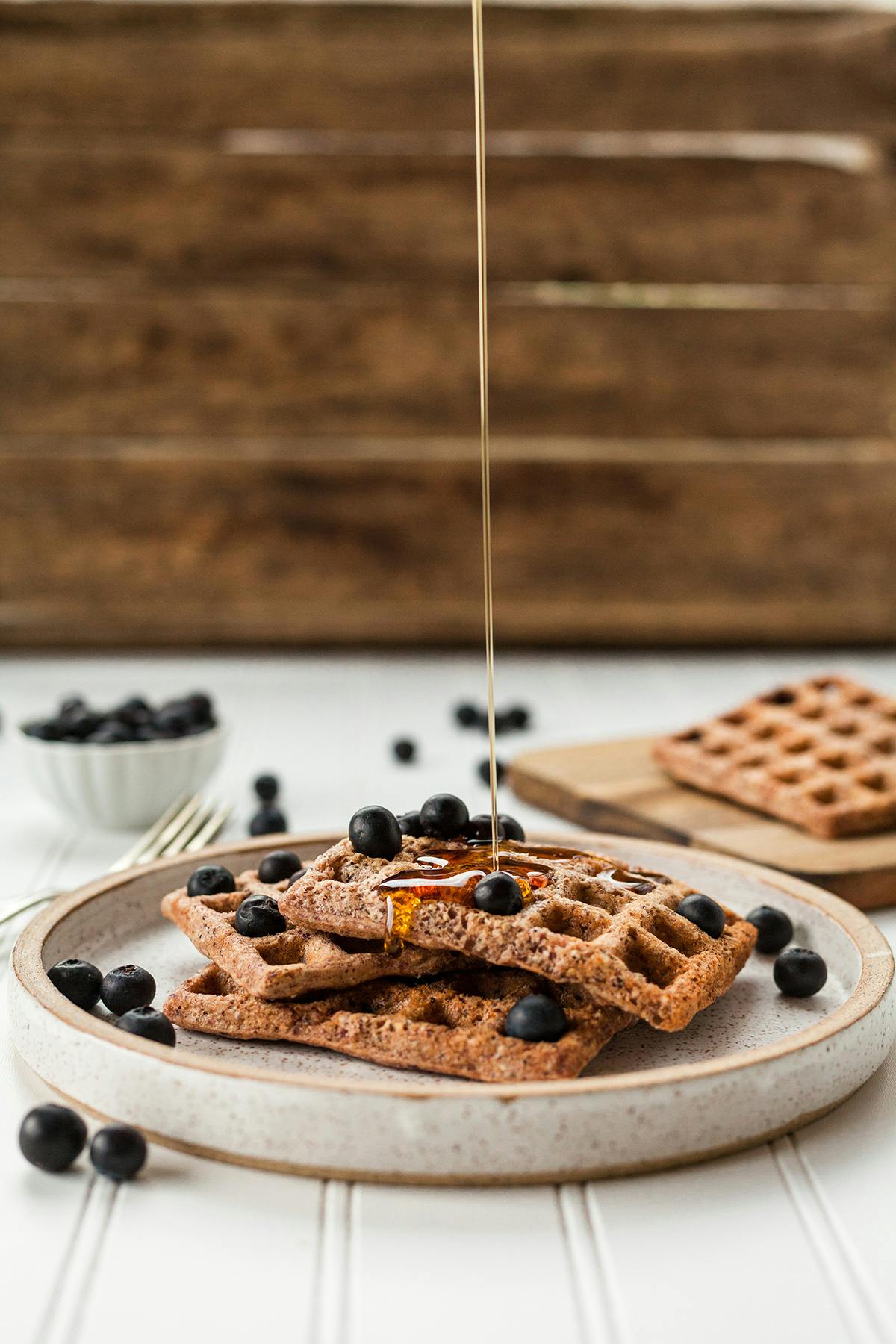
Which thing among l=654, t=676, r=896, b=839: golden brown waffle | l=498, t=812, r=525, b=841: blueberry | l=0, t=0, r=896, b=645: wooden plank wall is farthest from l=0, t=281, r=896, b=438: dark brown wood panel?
l=498, t=812, r=525, b=841: blueberry

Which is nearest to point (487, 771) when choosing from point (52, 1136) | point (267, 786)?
point (267, 786)

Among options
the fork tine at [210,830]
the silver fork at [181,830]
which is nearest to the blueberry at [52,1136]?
the silver fork at [181,830]

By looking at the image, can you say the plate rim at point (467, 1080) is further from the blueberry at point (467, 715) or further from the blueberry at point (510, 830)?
the blueberry at point (467, 715)

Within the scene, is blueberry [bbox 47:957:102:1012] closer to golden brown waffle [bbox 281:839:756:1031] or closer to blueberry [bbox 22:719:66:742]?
golden brown waffle [bbox 281:839:756:1031]

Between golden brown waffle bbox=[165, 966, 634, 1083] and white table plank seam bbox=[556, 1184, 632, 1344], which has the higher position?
golden brown waffle bbox=[165, 966, 634, 1083]

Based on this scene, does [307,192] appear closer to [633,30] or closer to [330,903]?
[633,30]

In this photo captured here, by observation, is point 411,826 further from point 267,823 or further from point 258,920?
point 267,823
